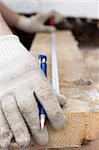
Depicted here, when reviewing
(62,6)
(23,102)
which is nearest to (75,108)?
(23,102)

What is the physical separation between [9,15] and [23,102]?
1.56 meters

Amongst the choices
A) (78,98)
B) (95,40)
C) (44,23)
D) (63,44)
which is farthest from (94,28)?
(78,98)

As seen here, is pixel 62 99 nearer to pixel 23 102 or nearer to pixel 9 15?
pixel 23 102

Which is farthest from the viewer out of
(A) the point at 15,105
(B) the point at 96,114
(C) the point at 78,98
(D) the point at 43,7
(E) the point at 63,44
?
(D) the point at 43,7

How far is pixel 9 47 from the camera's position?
1112mm

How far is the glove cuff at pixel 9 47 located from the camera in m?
1.07

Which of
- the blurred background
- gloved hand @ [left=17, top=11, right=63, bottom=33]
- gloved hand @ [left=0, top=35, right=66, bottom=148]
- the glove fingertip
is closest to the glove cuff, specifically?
gloved hand @ [left=0, top=35, right=66, bottom=148]

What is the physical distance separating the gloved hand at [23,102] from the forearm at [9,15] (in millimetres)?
1409

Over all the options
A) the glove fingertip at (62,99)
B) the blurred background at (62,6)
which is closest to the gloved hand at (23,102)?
the glove fingertip at (62,99)

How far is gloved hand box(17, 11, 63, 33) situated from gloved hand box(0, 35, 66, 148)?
145 cm

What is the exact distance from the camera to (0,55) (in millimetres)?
1067

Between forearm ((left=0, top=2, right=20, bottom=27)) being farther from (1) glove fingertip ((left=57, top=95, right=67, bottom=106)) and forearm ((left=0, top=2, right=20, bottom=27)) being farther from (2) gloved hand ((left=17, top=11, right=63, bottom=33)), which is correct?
(1) glove fingertip ((left=57, top=95, right=67, bottom=106))

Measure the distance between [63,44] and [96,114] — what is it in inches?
44.3

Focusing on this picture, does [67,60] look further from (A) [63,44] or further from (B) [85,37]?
(B) [85,37]
